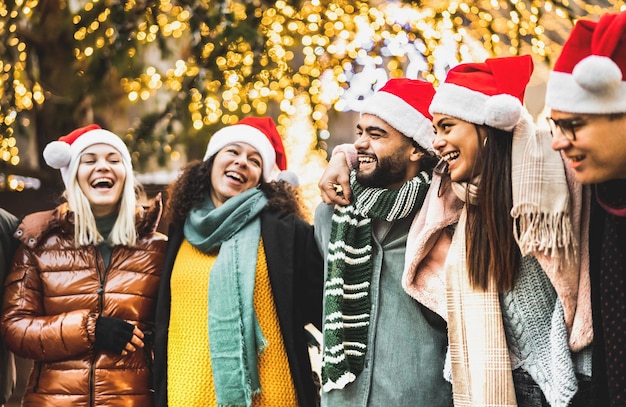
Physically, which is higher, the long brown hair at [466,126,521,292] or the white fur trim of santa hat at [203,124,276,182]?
the white fur trim of santa hat at [203,124,276,182]

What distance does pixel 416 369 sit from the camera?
2.88m

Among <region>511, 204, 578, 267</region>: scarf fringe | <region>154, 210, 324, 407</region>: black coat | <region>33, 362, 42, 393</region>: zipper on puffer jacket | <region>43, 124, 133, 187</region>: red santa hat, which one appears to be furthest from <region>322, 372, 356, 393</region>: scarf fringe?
<region>43, 124, 133, 187</region>: red santa hat

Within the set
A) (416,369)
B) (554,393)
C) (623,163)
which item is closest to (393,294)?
(416,369)

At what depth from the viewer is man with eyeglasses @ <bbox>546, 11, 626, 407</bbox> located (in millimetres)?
2068

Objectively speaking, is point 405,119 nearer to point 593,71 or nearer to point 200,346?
point 593,71

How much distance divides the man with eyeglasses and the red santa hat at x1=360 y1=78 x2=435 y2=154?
33.7 inches

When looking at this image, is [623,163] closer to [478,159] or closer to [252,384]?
[478,159]

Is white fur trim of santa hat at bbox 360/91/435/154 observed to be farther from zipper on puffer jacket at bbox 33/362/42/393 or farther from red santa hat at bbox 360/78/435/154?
zipper on puffer jacket at bbox 33/362/42/393

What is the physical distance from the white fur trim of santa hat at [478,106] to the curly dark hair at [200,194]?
41.8 inches

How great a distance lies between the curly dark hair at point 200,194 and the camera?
3590 mm

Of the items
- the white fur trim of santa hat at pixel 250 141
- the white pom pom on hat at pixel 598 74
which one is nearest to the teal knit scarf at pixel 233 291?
the white fur trim of santa hat at pixel 250 141

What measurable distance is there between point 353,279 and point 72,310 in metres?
1.31

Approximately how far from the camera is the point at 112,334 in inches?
130

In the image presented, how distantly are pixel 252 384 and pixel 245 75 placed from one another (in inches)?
114
